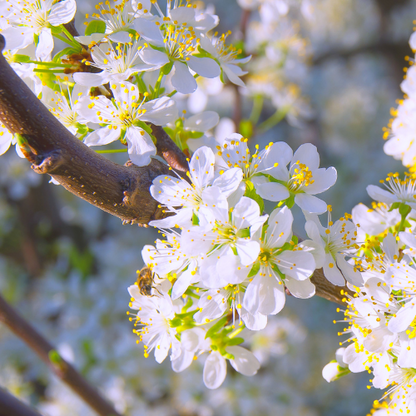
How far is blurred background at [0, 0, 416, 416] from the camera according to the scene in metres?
1.41

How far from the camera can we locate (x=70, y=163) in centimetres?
43

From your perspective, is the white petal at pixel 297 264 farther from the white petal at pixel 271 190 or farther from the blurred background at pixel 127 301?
the blurred background at pixel 127 301

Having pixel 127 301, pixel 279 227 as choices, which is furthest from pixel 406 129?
pixel 127 301

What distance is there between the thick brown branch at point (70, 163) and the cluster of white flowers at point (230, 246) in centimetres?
3


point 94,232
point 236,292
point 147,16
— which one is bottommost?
point 94,232

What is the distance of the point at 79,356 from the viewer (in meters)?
1.43

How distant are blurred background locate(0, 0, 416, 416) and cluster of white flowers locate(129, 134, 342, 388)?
637 mm

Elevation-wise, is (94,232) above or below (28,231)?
below

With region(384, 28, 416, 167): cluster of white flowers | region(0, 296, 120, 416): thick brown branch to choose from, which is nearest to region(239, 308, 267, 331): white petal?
region(384, 28, 416, 167): cluster of white flowers

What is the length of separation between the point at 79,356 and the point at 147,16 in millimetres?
1255

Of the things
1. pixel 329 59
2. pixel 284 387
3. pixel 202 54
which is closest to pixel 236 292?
pixel 202 54

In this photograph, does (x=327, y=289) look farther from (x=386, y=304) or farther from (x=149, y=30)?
(x=149, y=30)

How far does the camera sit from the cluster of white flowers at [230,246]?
1.38 ft

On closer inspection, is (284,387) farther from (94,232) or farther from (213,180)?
(213,180)
